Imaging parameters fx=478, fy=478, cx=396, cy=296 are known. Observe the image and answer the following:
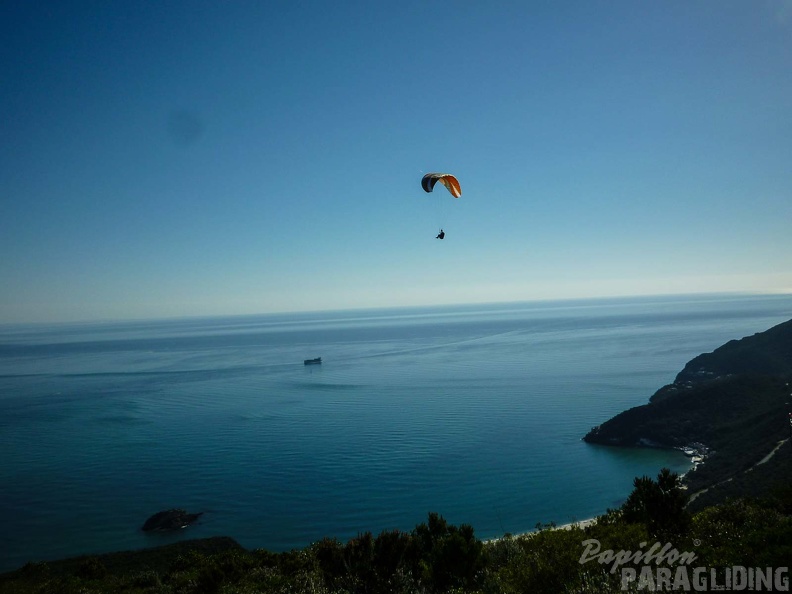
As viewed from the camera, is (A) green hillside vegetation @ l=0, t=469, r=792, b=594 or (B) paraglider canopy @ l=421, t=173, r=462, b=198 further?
(B) paraglider canopy @ l=421, t=173, r=462, b=198

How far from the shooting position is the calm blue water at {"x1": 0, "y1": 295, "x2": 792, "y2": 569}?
34531 mm

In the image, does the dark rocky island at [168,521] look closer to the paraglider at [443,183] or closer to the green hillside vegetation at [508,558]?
the green hillside vegetation at [508,558]

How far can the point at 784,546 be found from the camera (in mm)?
9562

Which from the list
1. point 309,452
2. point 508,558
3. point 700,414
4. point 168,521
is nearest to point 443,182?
point 508,558

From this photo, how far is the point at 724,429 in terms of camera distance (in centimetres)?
4850

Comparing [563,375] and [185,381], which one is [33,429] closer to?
[185,381]

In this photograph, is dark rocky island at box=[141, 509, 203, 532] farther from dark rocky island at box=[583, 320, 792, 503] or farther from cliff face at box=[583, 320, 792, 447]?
cliff face at box=[583, 320, 792, 447]

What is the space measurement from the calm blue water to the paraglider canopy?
22.5 m

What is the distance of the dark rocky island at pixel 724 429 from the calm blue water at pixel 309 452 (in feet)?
9.78

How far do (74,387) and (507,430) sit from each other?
82.0m

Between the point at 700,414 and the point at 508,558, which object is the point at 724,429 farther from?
the point at 508,558

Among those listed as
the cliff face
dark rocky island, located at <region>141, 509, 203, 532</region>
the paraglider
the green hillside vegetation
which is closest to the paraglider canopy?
the paraglider

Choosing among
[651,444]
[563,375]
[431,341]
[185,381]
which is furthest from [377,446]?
[431,341]

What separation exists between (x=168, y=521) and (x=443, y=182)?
2982 cm
